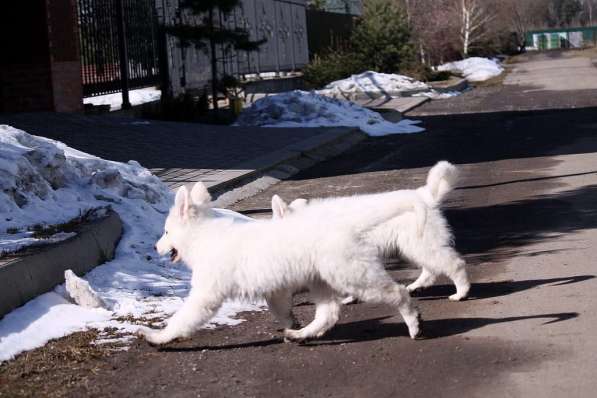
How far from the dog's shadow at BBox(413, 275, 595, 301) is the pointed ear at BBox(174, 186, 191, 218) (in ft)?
6.85

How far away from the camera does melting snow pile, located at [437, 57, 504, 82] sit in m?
54.1

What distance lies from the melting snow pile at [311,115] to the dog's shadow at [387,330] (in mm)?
16593

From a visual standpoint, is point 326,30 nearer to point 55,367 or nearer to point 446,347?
point 446,347

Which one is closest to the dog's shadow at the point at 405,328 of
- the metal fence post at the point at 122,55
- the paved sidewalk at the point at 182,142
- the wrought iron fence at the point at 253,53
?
the paved sidewalk at the point at 182,142

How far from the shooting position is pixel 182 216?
6.61 metres

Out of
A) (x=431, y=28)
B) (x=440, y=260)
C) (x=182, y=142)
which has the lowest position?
(x=440, y=260)

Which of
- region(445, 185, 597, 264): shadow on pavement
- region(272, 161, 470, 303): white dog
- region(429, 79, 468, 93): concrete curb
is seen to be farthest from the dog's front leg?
region(429, 79, 468, 93): concrete curb

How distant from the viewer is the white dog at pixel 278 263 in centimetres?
621

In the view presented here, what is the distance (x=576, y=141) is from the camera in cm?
1892

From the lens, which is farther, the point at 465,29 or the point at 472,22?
the point at 472,22

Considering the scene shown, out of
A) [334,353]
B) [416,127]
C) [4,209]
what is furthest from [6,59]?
[334,353]

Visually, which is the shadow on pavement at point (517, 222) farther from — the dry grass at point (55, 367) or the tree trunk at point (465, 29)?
the tree trunk at point (465, 29)

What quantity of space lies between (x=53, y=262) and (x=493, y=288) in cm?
328

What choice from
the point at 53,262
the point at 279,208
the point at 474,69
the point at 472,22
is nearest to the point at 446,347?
the point at 279,208
